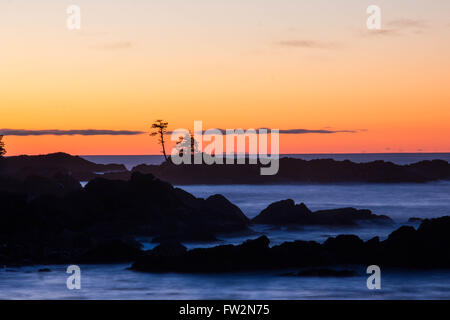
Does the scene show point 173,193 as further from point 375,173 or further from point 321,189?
point 375,173

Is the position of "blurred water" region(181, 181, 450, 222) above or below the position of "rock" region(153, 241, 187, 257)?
below

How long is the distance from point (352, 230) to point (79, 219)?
16.5m

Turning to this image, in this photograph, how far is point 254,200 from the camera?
2849 inches

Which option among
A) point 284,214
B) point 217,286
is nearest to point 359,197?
point 284,214

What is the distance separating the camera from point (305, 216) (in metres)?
39.3

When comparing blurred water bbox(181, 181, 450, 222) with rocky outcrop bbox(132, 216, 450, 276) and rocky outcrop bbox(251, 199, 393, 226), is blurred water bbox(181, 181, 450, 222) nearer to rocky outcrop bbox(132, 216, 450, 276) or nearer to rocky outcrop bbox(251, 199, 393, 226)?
rocky outcrop bbox(251, 199, 393, 226)

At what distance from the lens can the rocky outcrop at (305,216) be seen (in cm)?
3931

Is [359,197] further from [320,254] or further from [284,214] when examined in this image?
[320,254]

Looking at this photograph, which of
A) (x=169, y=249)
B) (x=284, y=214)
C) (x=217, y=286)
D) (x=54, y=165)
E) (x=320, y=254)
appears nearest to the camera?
(x=217, y=286)

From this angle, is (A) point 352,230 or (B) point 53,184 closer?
(A) point 352,230

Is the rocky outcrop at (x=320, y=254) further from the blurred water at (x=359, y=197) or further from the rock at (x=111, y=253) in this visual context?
the blurred water at (x=359, y=197)

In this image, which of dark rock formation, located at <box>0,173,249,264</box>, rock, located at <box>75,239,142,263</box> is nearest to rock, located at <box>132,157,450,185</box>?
dark rock formation, located at <box>0,173,249,264</box>

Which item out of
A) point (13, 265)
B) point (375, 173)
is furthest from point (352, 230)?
point (375, 173)

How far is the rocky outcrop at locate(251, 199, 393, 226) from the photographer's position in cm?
3931
